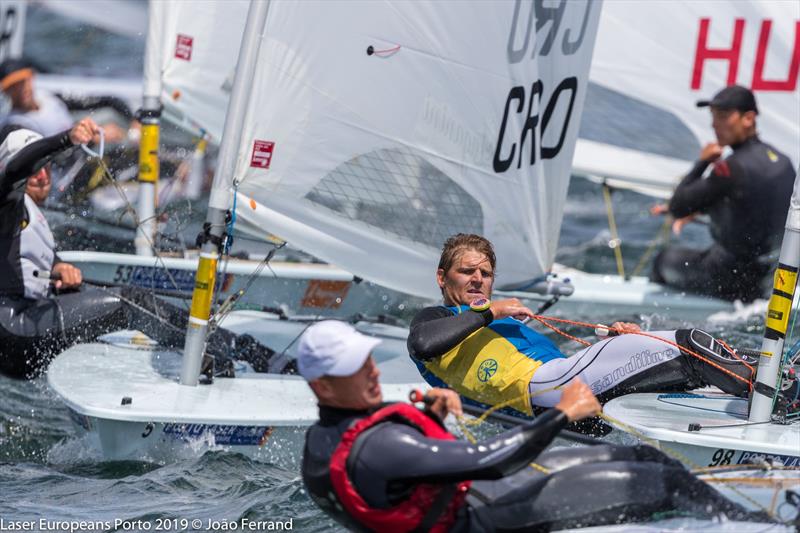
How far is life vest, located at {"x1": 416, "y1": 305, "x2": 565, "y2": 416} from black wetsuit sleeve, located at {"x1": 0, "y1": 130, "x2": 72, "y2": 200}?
A: 1.69 meters

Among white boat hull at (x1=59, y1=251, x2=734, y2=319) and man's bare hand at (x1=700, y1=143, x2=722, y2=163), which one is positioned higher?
man's bare hand at (x1=700, y1=143, x2=722, y2=163)

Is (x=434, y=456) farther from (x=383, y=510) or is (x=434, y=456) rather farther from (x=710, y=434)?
(x=710, y=434)

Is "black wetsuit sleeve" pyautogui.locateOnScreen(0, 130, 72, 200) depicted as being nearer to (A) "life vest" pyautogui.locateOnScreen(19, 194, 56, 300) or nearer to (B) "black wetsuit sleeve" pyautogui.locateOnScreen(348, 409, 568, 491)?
(A) "life vest" pyautogui.locateOnScreen(19, 194, 56, 300)

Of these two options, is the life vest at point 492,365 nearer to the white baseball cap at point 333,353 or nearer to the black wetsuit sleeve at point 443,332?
the black wetsuit sleeve at point 443,332

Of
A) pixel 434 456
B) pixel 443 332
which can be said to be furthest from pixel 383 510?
pixel 443 332

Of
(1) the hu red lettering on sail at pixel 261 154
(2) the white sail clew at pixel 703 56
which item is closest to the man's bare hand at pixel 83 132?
(1) the hu red lettering on sail at pixel 261 154

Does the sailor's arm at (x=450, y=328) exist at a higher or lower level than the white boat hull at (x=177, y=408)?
higher

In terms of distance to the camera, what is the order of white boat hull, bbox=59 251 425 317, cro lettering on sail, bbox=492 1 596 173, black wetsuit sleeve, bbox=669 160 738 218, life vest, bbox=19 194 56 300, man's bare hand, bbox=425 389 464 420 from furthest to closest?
black wetsuit sleeve, bbox=669 160 738 218
white boat hull, bbox=59 251 425 317
cro lettering on sail, bbox=492 1 596 173
life vest, bbox=19 194 56 300
man's bare hand, bbox=425 389 464 420

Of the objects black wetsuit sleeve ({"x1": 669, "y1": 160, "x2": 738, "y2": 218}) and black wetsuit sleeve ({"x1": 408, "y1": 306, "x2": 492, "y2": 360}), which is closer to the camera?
black wetsuit sleeve ({"x1": 408, "y1": 306, "x2": 492, "y2": 360})

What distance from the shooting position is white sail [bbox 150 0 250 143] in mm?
6191

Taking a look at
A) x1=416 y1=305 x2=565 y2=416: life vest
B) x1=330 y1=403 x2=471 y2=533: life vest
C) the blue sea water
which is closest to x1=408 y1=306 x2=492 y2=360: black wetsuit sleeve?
x1=416 y1=305 x2=565 y2=416: life vest

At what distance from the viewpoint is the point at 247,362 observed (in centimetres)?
489

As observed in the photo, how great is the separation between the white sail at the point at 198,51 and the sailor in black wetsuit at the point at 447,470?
3.87 m

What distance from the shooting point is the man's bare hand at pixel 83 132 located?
172 inches
